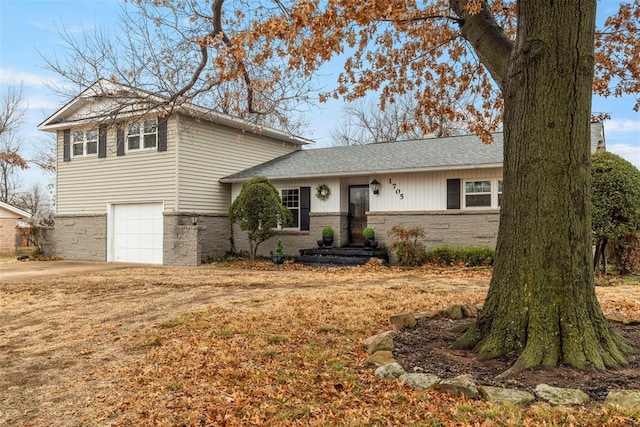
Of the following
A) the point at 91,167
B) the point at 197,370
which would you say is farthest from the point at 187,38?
the point at 91,167

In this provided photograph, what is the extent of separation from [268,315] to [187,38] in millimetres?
5220

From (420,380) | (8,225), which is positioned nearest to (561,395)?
(420,380)

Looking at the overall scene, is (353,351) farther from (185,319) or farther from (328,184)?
(328,184)

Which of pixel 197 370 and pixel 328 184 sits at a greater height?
pixel 328 184

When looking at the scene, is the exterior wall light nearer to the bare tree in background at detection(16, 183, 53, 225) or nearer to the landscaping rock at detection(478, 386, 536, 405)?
the landscaping rock at detection(478, 386, 536, 405)

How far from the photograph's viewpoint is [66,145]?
17219 millimetres

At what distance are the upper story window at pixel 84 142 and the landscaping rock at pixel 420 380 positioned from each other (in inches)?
626

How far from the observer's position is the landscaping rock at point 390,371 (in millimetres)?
3685

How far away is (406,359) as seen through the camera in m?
4.10

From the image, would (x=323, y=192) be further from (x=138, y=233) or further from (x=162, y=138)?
(x=138, y=233)

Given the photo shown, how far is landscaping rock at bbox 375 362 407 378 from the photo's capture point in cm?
368

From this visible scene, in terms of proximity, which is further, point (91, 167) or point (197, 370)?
point (91, 167)

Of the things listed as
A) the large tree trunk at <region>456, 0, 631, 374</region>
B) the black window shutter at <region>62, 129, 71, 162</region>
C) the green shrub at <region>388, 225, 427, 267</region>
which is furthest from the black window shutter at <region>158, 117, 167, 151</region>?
the large tree trunk at <region>456, 0, 631, 374</region>

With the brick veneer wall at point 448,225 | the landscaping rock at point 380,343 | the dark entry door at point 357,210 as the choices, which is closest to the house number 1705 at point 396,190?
the brick veneer wall at point 448,225
